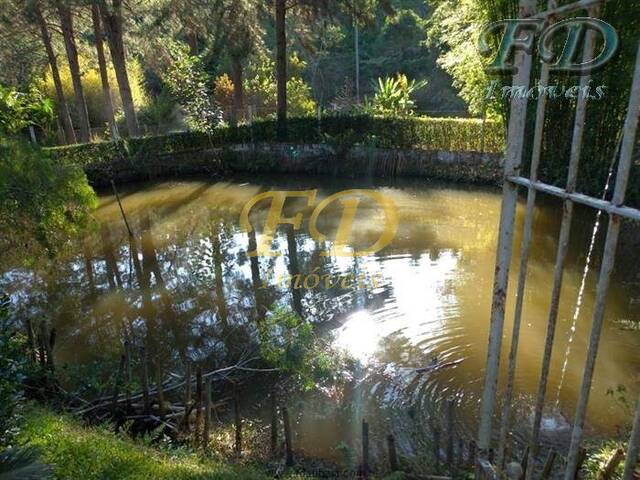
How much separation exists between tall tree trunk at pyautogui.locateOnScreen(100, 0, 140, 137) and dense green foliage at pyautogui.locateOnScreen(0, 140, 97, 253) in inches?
305

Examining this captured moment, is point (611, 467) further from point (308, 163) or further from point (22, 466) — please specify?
point (308, 163)

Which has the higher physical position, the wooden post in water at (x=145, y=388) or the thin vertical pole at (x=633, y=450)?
the thin vertical pole at (x=633, y=450)

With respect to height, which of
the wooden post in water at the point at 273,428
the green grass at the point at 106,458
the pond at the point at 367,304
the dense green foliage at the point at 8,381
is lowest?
the pond at the point at 367,304

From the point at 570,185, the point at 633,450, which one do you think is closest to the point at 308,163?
the point at 570,185

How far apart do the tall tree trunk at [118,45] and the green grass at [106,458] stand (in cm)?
1202

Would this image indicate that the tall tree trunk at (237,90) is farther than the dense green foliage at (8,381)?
Yes

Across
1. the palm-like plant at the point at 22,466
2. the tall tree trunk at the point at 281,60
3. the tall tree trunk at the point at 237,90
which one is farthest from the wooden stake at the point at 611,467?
the tall tree trunk at the point at 237,90

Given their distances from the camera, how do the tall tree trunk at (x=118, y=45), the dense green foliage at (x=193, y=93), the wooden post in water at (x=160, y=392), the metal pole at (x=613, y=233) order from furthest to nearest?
the dense green foliage at (x=193, y=93), the tall tree trunk at (x=118, y=45), the wooden post in water at (x=160, y=392), the metal pole at (x=613, y=233)

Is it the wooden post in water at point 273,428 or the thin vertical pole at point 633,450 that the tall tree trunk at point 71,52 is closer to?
the wooden post in water at point 273,428

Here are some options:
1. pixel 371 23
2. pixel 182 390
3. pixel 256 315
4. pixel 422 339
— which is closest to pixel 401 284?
pixel 422 339

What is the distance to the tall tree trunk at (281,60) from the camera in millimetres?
13961

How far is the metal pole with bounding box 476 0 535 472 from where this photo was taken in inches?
63.9

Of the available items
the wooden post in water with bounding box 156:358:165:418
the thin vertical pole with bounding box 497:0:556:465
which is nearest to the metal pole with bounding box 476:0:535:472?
the thin vertical pole with bounding box 497:0:556:465

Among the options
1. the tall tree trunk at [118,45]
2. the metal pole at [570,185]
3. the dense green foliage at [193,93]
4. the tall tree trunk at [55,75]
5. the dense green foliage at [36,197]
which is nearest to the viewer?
the metal pole at [570,185]
